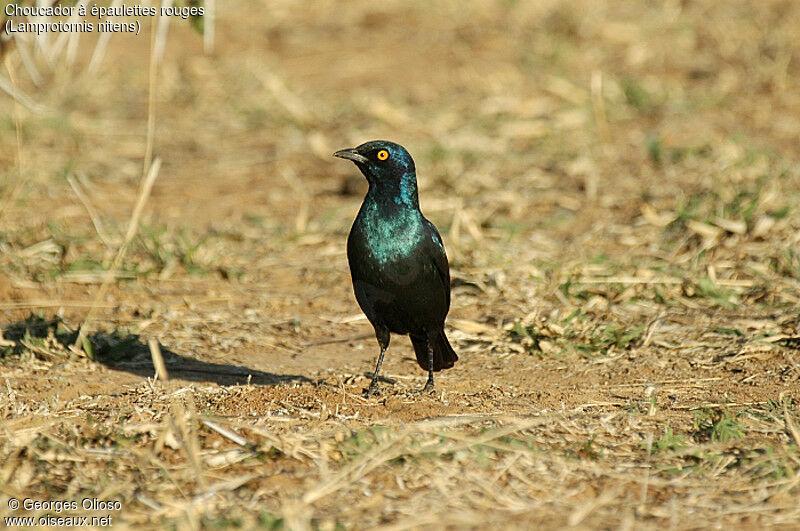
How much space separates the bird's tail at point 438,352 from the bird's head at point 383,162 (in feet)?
2.67

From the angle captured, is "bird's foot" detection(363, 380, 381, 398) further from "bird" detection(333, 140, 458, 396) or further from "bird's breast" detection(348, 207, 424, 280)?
"bird's breast" detection(348, 207, 424, 280)

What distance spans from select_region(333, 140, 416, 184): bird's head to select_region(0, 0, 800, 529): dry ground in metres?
1.01

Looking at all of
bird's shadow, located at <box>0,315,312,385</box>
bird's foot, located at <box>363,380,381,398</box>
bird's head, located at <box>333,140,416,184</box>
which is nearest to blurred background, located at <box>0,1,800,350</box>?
bird's shadow, located at <box>0,315,312,385</box>

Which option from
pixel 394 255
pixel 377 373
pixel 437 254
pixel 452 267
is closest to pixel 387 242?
pixel 394 255

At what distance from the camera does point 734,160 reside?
26.8 feet

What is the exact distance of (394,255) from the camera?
477 cm

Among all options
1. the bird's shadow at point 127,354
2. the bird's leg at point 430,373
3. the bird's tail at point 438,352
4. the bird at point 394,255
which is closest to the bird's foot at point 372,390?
the bird at point 394,255

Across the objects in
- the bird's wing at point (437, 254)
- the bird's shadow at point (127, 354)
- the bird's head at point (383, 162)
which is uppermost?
the bird's head at point (383, 162)

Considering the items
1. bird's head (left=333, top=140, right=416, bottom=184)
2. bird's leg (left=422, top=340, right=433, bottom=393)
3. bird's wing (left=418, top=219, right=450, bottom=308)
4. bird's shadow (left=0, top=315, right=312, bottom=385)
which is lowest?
bird's shadow (left=0, top=315, right=312, bottom=385)

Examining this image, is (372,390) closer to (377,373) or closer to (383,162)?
(377,373)

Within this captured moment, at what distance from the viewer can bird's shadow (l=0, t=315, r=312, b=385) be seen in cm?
541

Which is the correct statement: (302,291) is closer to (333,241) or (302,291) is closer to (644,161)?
(333,241)

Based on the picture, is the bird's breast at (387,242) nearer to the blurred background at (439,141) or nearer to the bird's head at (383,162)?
the bird's head at (383,162)

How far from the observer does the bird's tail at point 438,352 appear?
205 inches
